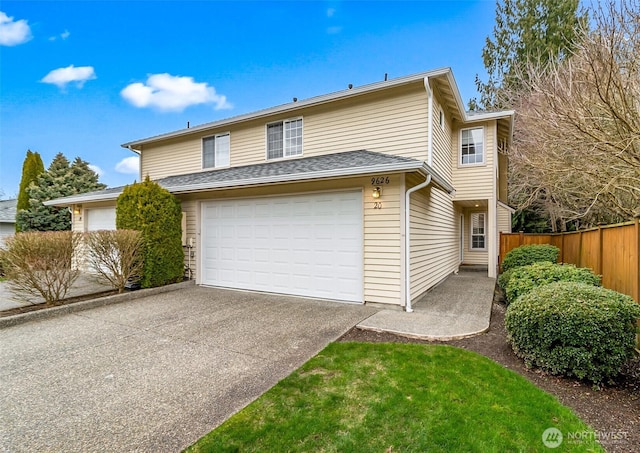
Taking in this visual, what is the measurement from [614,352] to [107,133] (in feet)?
67.0

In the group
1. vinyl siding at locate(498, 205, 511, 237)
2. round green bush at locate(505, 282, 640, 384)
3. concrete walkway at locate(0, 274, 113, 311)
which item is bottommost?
concrete walkway at locate(0, 274, 113, 311)

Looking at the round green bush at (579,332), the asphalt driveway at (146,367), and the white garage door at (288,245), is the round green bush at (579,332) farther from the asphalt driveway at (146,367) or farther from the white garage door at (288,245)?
the white garage door at (288,245)

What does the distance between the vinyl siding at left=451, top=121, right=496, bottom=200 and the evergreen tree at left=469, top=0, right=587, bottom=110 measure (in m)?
9.28

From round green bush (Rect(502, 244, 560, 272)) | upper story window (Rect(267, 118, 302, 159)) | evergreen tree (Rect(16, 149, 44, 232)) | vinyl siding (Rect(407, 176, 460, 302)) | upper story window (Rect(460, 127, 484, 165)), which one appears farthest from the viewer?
evergreen tree (Rect(16, 149, 44, 232))

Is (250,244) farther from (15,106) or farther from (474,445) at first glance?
(15,106)

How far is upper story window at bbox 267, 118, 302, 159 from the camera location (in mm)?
9531

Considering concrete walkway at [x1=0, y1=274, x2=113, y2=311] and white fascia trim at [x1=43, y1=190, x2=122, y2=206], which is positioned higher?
white fascia trim at [x1=43, y1=190, x2=122, y2=206]

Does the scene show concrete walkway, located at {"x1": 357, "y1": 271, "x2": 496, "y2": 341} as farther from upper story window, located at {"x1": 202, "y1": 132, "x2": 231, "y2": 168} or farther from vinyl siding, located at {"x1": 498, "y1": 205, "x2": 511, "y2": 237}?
vinyl siding, located at {"x1": 498, "y1": 205, "x2": 511, "y2": 237}

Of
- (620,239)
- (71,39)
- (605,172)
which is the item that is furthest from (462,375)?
(71,39)

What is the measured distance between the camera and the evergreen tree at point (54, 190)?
17.7m

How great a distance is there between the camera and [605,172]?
19.1 feet

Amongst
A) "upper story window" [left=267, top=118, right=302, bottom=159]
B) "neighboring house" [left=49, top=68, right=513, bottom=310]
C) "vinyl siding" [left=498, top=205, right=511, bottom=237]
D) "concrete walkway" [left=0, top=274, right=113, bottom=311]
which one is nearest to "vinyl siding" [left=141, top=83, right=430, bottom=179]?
"neighboring house" [left=49, top=68, right=513, bottom=310]

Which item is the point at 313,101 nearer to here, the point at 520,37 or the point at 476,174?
the point at 476,174

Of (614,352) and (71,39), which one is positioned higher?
(71,39)
